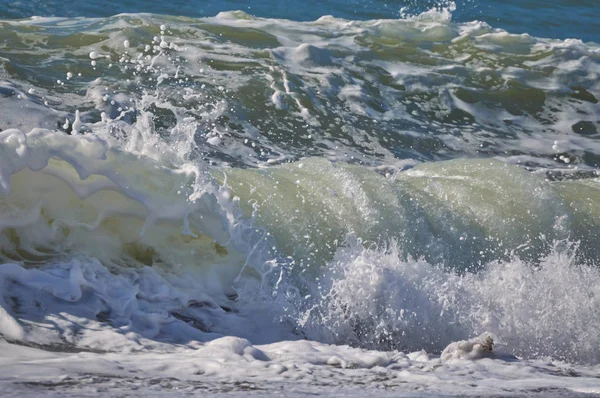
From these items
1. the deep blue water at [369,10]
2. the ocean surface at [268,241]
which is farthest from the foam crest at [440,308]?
the deep blue water at [369,10]

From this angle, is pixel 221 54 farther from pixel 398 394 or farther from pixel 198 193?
pixel 398 394

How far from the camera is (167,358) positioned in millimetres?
2877

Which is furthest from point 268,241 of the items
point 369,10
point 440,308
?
point 369,10

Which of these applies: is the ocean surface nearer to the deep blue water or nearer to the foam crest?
the foam crest

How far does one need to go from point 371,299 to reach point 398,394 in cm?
107

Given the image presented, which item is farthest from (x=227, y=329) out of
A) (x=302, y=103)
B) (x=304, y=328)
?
(x=302, y=103)

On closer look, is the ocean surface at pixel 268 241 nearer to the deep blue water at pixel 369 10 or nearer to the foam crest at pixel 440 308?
the foam crest at pixel 440 308

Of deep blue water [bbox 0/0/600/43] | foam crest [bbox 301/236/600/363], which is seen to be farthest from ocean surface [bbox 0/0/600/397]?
deep blue water [bbox 0/0/600/43]

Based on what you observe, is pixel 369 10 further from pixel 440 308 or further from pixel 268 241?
pixel 440 308

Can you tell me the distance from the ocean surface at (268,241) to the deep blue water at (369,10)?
3.26 metres

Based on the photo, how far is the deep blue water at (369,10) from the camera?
10.6m

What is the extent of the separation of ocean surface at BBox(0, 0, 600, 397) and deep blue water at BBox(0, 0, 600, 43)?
3.26m

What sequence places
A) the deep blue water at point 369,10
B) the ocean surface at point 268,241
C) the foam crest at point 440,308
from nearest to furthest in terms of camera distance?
1. the ocean surface at point 268,241
2. the foam crest at point 440,308
3. the deep blue water at point 369,10

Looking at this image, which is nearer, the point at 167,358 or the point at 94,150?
the point at 167,358
